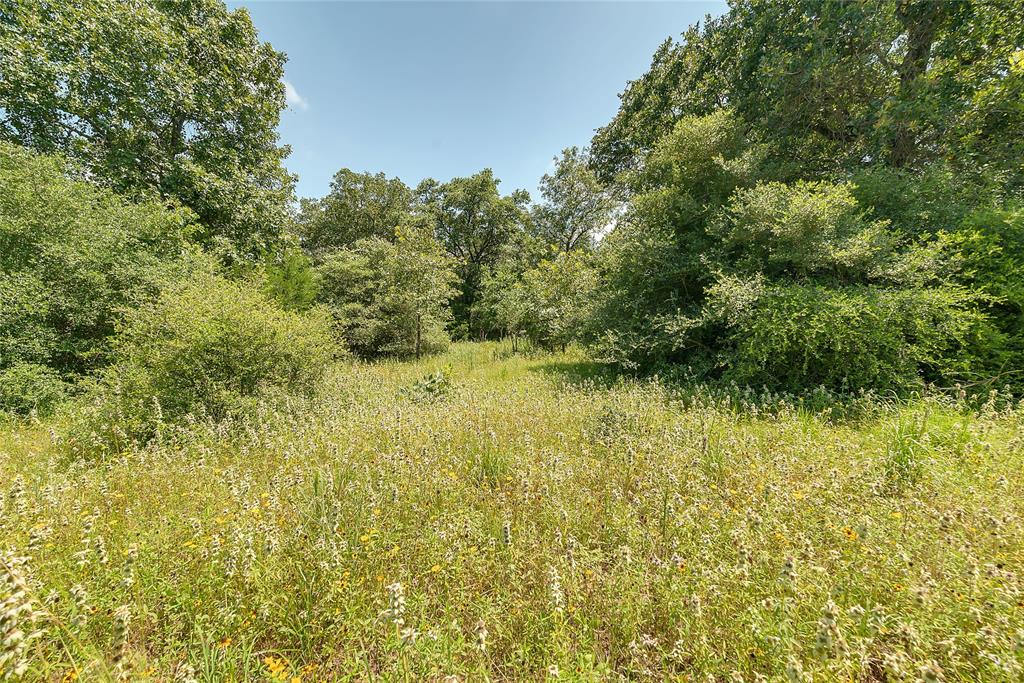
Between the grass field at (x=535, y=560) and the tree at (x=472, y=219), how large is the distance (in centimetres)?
2042

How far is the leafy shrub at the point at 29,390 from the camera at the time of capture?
6008mm

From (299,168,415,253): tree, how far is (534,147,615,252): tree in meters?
11.1

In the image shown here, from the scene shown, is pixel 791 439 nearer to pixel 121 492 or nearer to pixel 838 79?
pixel 121 492

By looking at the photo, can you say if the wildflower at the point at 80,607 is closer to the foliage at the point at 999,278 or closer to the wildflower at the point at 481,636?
the wildflower at the point at 481,636

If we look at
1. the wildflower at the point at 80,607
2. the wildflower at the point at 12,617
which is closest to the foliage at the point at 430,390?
the wildflower at the point at 80,607

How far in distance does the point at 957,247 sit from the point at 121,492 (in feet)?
41.7

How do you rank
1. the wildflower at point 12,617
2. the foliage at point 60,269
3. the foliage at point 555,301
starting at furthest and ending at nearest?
the foliage at point 555,301
the foliage at point 60,269
the wildflower at point 12,617

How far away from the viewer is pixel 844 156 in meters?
9.55

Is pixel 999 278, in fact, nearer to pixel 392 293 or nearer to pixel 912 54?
pixel 912 54

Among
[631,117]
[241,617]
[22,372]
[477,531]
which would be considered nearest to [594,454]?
[477,531]

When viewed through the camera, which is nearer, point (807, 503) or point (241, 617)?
point (241, 617)

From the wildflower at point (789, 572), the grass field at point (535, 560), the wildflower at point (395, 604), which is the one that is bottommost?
the grass field at point (535, 560)

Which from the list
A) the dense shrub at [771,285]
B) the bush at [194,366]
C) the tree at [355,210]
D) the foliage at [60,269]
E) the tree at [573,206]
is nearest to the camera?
the bush at [194,366]

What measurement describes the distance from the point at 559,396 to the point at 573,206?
59.1 ft
